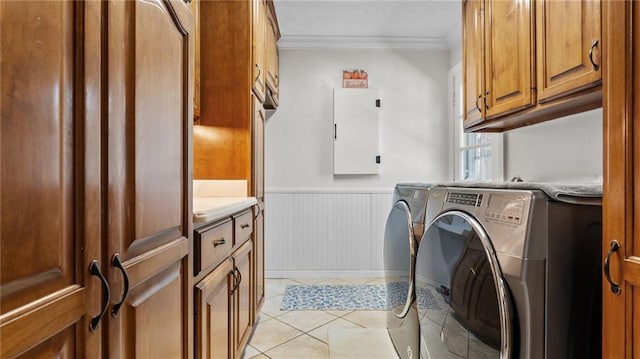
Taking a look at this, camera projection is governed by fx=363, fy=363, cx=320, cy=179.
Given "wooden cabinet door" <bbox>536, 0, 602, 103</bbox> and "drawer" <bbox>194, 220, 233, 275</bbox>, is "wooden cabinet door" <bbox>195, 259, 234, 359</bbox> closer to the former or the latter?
"drawer" <bbox>194, 220, 233, 275</bbox>

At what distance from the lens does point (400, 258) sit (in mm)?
1854

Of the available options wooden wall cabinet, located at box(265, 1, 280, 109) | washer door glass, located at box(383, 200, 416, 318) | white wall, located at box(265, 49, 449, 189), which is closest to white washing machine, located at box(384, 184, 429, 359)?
washer door glass, located at box(383, 200, 416, 318)

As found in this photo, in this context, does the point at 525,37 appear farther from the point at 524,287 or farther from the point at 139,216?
the point at 139,216

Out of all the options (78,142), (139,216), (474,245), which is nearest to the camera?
(78,142)

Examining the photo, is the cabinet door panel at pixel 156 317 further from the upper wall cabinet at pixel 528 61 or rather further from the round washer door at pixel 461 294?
the upper wall cabinet at pixel 528 61

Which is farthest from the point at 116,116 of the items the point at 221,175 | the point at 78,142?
the point at 221,175

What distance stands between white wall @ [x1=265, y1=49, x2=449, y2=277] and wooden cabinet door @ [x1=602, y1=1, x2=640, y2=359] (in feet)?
9.38

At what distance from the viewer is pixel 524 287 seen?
899 millimetres

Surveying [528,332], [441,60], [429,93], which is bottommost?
[528,332]

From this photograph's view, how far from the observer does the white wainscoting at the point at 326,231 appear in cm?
368

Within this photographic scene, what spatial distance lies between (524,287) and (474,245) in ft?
0.64

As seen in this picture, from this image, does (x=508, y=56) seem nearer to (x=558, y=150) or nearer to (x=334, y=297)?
(x=558, y=150)

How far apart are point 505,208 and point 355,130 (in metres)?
2.73

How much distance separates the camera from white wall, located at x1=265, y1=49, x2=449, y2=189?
12.1 feet
